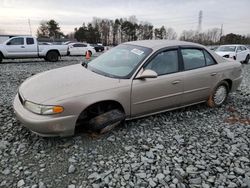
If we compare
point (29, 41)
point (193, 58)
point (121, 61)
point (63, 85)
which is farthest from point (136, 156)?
point (29, 41)

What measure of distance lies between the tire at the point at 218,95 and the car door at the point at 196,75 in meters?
0.25

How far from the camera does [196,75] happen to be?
4.16 m

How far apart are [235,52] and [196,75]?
40.0 ft

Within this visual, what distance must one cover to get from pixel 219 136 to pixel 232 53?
12555mm

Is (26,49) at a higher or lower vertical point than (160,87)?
higher

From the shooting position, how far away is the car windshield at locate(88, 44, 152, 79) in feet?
Answer: 11.8

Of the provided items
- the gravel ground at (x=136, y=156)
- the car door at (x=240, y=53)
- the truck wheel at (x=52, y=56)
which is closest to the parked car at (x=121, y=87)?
the gravel ground at (x=136, y=156)

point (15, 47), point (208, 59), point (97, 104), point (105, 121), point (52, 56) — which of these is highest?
point (208, 59)

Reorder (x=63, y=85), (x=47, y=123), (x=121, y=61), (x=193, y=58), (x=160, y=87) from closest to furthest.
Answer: (x=47, y=123)
(x=63, y=85)
(x=160, y=87)
(x=121, y=61)
(x=193, y=58)

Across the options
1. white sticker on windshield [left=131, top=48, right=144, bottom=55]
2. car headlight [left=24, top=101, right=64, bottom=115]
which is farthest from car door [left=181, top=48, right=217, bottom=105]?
car headlight [left=24, top=101, right=64, bottom=115]

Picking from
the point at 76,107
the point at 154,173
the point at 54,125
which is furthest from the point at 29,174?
the point at 154,173

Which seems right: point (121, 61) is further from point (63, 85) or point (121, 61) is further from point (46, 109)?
point (46, 109)

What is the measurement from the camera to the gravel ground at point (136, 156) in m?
2.51

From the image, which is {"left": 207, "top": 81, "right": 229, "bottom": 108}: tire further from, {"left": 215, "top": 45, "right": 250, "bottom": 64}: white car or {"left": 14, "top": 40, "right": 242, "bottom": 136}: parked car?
{"left": 215, "top": 45, "right": 250, "bottom": 64}: white car
